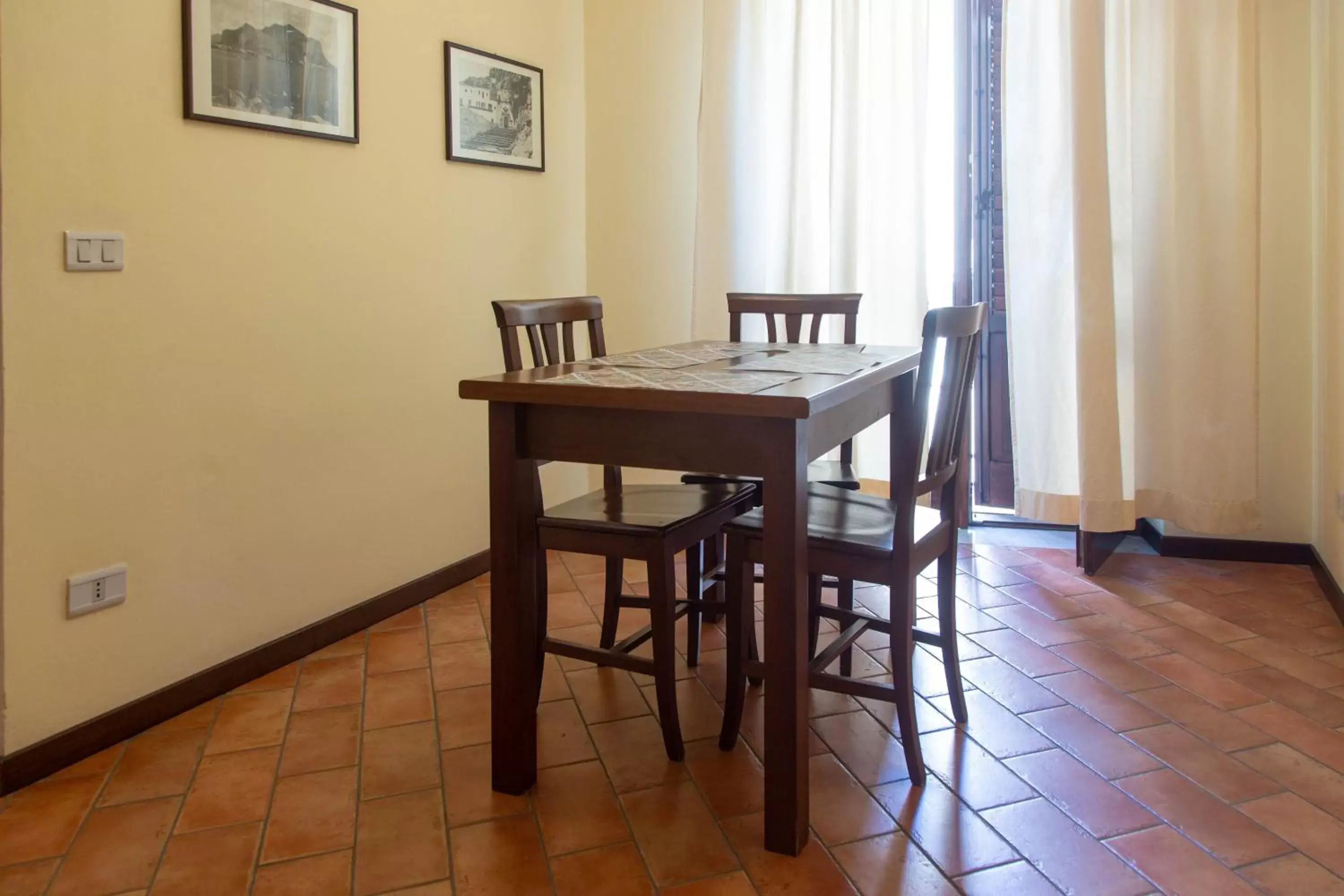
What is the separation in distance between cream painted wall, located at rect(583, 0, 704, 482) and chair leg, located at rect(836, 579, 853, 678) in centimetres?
148

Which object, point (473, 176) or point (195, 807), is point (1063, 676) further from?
→ point (473, 176)

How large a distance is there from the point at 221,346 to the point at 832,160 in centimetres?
228

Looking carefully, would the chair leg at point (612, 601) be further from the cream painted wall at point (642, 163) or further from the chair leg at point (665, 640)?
the cream painted wall at point (642, 163)

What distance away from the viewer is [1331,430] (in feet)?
10.6

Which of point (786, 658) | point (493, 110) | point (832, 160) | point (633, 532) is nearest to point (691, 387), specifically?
point (633, 532)

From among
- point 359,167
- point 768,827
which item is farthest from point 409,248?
point 768,827

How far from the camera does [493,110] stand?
3521mm

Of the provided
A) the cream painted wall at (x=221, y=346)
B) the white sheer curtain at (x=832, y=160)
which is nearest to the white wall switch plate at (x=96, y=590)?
the cream painted wall at (x=221, y=346)

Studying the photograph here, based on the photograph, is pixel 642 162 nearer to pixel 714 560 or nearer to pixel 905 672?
pixel 714 560

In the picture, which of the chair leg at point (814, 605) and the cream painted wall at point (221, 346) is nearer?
the cream painted wall at point (221, 346)

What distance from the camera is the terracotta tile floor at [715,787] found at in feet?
5.76

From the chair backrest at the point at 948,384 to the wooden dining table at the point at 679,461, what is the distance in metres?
0.07

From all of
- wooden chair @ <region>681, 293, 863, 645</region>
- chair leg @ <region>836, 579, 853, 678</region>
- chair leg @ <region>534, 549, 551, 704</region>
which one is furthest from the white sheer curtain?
chair leg @ <region>534, 549, 551, 704</region>

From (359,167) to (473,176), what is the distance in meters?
0.56
